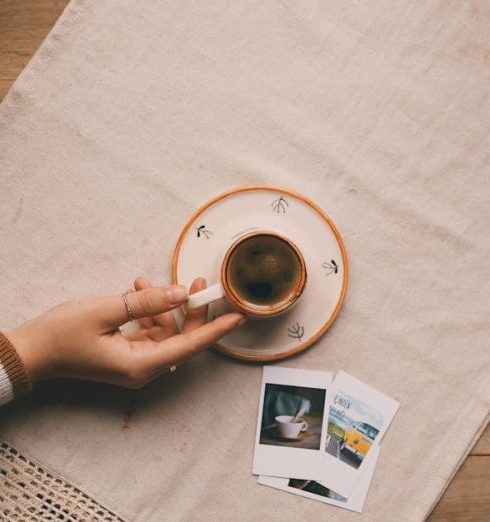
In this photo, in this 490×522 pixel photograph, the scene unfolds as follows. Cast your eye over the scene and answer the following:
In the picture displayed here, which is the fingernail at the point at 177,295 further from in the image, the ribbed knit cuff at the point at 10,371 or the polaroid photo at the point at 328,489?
the polaroid photo at the point at 328,489

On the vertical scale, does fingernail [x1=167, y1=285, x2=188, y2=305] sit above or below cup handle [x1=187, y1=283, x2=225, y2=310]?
below

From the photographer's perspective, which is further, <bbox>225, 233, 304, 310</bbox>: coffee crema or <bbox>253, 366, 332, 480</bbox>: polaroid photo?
<bbox>253, 366, 332, 480</bbox>: polaroid photo

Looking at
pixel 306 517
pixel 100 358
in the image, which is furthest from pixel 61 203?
pixel 306 517

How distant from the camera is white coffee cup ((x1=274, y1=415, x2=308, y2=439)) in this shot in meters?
1.01

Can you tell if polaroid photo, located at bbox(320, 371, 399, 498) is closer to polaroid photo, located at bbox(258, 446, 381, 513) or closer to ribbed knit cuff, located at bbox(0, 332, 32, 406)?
polaroid photo, located at bbox(258, 446, 381, 513)

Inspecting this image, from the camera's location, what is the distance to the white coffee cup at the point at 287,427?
1.01 m

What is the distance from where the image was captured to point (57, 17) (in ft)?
3.47

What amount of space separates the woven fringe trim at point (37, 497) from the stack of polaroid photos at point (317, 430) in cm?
29

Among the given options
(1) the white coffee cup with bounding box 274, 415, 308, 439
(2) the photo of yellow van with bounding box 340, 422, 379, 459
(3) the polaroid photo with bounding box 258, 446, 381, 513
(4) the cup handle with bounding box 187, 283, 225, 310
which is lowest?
(3) the polaroid photo with bounding box 258, 446, 381, 513

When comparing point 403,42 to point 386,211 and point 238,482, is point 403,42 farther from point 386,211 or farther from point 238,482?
point 238,482

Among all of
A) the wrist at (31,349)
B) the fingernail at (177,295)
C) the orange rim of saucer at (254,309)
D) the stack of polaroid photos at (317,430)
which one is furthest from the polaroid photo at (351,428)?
the wrist at (31,349)

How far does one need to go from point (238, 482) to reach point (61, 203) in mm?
579

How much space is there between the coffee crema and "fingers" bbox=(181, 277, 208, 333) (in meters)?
0.07

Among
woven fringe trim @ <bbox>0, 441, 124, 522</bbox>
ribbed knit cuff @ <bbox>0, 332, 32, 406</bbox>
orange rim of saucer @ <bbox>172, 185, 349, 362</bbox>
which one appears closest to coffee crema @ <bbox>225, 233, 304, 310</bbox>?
orange rim of saucer @ <bbox>172, 185, 349, 362</bbox>
